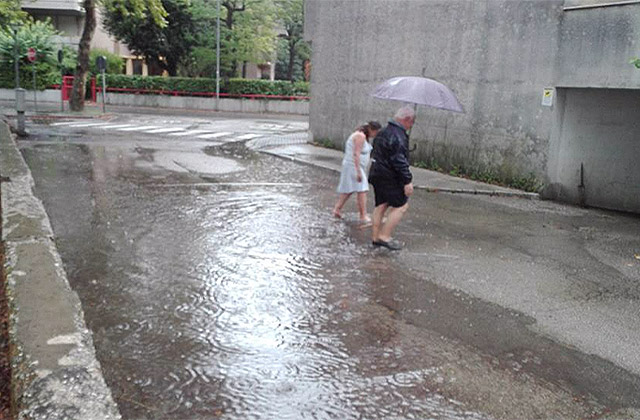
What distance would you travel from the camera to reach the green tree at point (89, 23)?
84.1ft

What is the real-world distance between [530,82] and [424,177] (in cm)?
289

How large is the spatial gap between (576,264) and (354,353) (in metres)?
4.08

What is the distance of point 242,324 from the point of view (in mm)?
5207

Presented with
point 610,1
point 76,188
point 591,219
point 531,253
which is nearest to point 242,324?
point 531,253

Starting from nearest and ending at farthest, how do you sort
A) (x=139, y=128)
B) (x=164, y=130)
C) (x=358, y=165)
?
1. (x=358, y=165)
2. (x=164, y=130)
3. (x=139, y=128)

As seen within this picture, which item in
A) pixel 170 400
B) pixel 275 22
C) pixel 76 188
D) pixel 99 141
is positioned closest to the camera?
pixel 170 400

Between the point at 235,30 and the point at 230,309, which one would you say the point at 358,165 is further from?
the point at 235,30

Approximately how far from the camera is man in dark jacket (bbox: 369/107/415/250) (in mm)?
7496

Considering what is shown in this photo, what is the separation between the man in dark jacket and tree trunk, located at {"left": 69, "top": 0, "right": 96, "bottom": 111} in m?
21.7

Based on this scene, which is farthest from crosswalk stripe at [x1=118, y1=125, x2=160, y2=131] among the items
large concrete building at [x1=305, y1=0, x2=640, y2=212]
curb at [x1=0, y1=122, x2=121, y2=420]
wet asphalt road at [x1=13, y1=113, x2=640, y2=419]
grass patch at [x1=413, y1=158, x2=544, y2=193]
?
curb at [x1=0, y1=122, x2=121, y2=420]

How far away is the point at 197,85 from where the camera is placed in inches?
1603

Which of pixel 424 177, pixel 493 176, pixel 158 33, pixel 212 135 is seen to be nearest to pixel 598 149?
pixel 493 176

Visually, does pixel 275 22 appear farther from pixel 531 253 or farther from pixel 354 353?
pixel 354 353

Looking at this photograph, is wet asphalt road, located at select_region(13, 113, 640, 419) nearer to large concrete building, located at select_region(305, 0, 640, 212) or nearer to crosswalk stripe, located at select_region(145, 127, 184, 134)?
large concrete building, located at select_region(305, 0, 640, 212)
